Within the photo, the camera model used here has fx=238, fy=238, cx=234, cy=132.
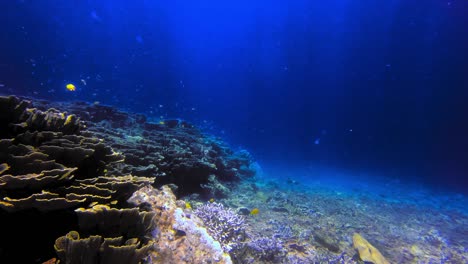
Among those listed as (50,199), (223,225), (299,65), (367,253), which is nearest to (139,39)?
(299,65)

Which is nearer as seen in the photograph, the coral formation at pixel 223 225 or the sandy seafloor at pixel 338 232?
the coral formation at pixel 223 225

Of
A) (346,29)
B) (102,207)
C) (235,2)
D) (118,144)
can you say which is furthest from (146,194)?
(235,2)

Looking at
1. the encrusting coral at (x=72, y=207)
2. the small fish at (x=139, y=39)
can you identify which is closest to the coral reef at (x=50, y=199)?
the encrusting coral at (x=72, y=207)

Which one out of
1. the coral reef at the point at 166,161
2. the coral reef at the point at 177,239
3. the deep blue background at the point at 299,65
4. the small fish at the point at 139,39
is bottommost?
the coral reef at the point at 177,239

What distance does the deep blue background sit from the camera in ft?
132

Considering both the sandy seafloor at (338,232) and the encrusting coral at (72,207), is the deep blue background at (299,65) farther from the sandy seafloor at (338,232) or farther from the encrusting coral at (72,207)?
the encrusting coral at (72,207)

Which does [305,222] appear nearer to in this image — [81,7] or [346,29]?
[346,29]

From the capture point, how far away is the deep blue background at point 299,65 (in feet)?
132

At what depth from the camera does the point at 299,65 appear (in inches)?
2862

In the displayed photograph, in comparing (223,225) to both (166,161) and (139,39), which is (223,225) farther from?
(139,39)

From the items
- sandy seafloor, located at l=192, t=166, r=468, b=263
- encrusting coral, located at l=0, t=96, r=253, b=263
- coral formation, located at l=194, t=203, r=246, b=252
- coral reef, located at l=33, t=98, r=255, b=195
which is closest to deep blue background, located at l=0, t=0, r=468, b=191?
coral reef, located at l=33, t=98, r=255, b=195

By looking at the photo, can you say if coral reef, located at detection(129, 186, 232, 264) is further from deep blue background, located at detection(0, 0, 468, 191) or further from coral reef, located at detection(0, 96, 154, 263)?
deep blue background, located at detection(0, 0, 468, 191)

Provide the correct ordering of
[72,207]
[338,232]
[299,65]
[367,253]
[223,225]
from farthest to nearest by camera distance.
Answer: [299,65] → [338,232] → [367,253] → [223,225] → [72,207]

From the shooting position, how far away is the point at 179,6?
9381 centimetres
